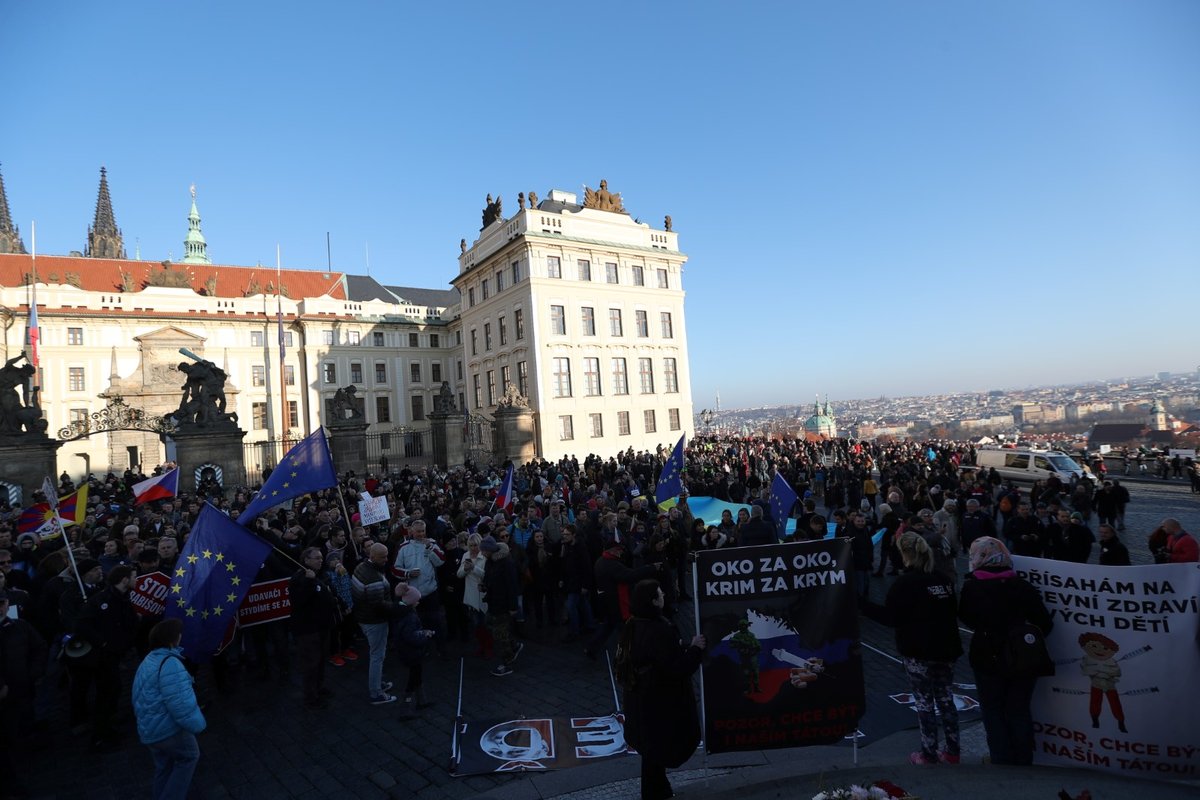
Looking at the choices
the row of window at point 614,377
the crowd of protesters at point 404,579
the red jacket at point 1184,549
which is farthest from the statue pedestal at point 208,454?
the red jacket at point 1184,549

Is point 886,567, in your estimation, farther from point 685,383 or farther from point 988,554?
point 685,383

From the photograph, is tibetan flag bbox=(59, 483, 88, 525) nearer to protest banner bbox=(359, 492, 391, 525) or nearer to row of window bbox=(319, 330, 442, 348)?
protest banner bbox=(359, 492, 391, 525)

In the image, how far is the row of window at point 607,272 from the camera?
4109cm

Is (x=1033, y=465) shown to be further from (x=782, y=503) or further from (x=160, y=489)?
(x=160, y=489)

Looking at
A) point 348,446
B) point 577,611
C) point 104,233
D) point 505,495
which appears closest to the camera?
point 577,611

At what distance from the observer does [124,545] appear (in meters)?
10.6

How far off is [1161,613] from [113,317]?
59.9 meters

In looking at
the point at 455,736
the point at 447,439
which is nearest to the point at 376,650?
the point at 455,736

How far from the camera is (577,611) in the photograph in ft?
31.0

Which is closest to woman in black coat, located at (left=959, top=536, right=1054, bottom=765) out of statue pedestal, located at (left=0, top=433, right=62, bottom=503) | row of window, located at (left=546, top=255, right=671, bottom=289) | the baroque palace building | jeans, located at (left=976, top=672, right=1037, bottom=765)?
jeans, located at (left=976, top=672, right=1037, bottom=765)

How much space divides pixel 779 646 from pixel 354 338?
5643 cm

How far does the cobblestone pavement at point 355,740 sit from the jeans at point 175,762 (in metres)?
0.71

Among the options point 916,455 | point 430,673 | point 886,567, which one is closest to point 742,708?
point 430,673

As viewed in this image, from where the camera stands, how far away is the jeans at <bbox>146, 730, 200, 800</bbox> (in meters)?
4.59
